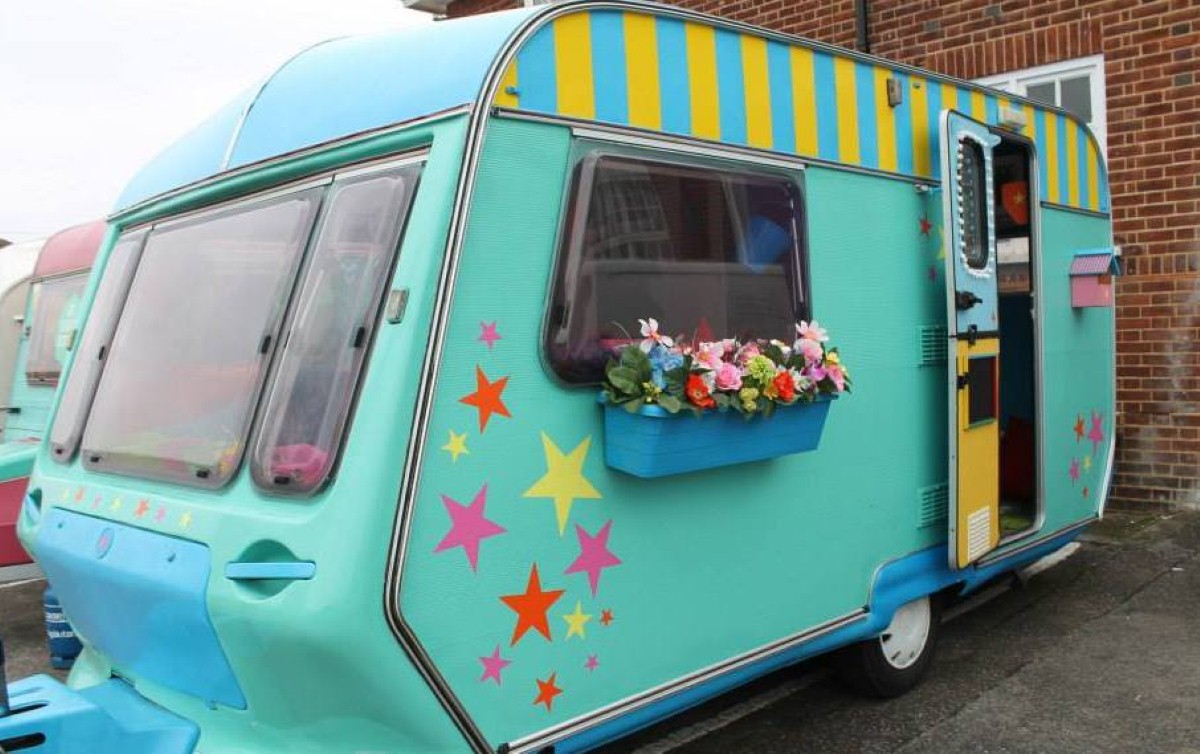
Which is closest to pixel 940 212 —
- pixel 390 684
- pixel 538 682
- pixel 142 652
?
pixel 538 682

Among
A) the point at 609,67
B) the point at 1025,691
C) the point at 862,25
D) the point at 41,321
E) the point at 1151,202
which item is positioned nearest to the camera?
the point at 609,67

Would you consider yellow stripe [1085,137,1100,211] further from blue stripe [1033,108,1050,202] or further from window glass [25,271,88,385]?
window glass [25,271,88,385]

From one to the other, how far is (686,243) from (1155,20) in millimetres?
5260

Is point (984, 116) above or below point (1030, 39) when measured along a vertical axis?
below

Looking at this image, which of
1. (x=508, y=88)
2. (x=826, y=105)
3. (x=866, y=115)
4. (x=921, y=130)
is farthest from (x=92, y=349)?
(x=921, y=130)

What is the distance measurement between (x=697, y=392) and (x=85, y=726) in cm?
190

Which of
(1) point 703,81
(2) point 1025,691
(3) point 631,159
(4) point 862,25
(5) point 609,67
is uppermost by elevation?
(4) point 862,25

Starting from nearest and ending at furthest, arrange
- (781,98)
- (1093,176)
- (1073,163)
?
(781,98) < (1073,163) < (1093,176)

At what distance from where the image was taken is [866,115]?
12.9ft

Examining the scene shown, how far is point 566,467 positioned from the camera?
2842mm

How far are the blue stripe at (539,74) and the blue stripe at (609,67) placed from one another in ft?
0.54

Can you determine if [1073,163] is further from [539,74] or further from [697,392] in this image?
[539,74]

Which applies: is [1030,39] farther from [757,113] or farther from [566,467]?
[566,467]

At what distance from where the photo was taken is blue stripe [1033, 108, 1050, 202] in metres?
4.93
